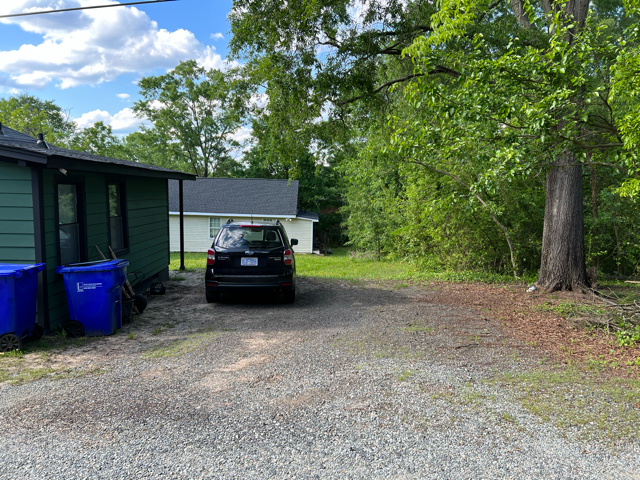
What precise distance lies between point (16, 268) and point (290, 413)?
13.1ft

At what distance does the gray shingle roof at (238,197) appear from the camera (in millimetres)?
27062

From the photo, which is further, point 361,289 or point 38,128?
point 38,128

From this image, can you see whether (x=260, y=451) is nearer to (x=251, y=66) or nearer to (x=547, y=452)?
(x=547, y=452)

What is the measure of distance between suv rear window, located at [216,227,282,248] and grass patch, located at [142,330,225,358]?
2023 millimetres

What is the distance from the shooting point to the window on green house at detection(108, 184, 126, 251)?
8.85 meters

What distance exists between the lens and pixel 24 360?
523cm

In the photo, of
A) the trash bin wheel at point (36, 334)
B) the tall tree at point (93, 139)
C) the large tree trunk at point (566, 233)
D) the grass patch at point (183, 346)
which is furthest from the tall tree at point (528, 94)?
the tall tree at point (93, 139)

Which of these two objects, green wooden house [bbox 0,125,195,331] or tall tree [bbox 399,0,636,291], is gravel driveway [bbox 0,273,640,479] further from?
tall tree [bbox 399,0,636,291]

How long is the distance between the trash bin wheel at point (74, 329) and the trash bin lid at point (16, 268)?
35.3 inches

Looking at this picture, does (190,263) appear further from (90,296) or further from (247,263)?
(90,296)

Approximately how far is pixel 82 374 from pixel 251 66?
28.8ft

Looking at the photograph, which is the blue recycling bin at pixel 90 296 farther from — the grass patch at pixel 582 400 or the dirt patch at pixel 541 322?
the dirt patch at pixel 541 322

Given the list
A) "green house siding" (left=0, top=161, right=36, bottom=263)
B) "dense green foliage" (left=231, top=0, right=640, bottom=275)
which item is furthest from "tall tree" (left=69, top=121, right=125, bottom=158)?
Result: "green house siding" (left=0, top=161, right=36, bottom=263)

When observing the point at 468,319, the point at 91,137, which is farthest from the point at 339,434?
the point at 91,137
